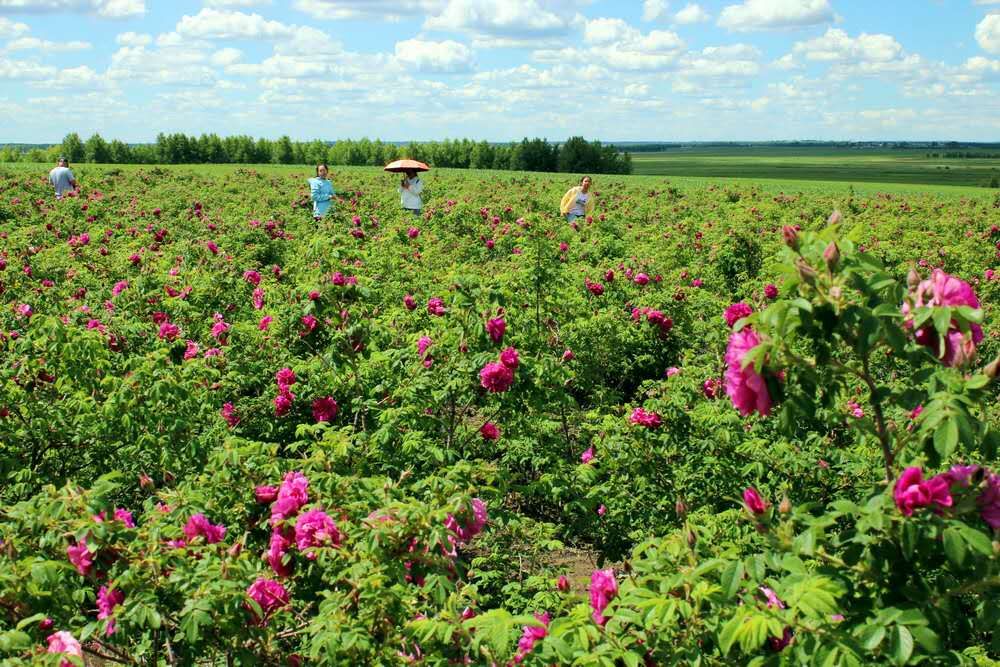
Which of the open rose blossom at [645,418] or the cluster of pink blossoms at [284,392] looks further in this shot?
the cluster of pink blossoms at [284,392]

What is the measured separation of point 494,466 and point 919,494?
2.29 m

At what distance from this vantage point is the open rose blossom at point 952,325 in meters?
1.74

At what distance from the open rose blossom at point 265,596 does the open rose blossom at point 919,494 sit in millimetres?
1750

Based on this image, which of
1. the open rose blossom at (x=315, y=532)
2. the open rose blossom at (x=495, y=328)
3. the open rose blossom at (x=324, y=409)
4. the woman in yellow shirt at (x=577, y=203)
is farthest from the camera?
the woman in yellow shirt at (x=577, y=203)

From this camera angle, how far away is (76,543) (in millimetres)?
2516

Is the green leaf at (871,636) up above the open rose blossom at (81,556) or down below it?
above

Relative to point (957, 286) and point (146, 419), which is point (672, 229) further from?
point (957, 286)

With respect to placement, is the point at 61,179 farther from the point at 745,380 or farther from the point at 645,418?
the point at 745,380

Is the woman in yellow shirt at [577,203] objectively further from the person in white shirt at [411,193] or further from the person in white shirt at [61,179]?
the person in white shirt at [61,179]

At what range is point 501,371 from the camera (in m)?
3.85

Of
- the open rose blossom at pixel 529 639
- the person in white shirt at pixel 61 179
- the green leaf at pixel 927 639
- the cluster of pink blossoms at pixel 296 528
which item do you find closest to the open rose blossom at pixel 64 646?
the cluster of pink blossoms at pixel 296 528

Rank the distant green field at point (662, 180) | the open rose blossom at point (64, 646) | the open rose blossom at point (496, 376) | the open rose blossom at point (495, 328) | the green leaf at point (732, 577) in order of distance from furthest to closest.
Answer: the distant green field at point (662, 180)
the open rose blossom at point (495, 328)
the open rose blossom at point (496, 376)
the open rose blossom at point (64, 646)
the green leaf at point (732, 577)

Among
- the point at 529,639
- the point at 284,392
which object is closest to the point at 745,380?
the point at 529,639

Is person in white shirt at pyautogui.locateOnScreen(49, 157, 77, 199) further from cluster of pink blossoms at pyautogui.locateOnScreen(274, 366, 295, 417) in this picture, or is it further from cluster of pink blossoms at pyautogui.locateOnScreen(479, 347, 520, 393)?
cluster of pink blossoms at pyautogui.locateOnScreen(479, 347, 520, 393)
